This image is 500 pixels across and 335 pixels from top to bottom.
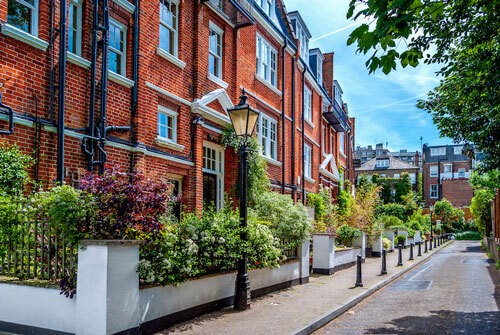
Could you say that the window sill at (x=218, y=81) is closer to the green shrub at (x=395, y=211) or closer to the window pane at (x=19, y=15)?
the window pane at (x=19, y=15)

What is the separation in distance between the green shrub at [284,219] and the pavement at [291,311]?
126 cm

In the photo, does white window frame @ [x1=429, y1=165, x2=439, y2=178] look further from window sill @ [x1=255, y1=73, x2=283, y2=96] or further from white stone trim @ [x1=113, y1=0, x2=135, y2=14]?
white stone trim @ [x1=113, y1=0, x2=135, y2=14]

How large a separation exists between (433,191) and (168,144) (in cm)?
7341

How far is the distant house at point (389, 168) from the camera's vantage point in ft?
249

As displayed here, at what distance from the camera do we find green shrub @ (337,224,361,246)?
19953 mm

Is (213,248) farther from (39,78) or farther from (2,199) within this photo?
(39,78)

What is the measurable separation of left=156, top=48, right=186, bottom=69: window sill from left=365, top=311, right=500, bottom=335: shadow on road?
26.7ft

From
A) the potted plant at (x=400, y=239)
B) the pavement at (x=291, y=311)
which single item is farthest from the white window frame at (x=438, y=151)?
the pavement at (x=291, y=311)

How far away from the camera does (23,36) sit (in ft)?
27.6

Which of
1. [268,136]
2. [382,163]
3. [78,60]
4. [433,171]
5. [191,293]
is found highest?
[382,163]

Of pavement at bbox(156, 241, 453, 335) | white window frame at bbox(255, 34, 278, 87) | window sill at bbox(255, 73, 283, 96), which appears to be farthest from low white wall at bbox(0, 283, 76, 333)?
white window frame at bbox(255, 34, 278, 87)

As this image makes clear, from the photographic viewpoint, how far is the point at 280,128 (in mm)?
19719

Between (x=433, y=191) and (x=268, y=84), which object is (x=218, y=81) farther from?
(x=433, y=191)

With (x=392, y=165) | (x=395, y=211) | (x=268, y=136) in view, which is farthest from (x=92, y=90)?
(x=392, y=165)
